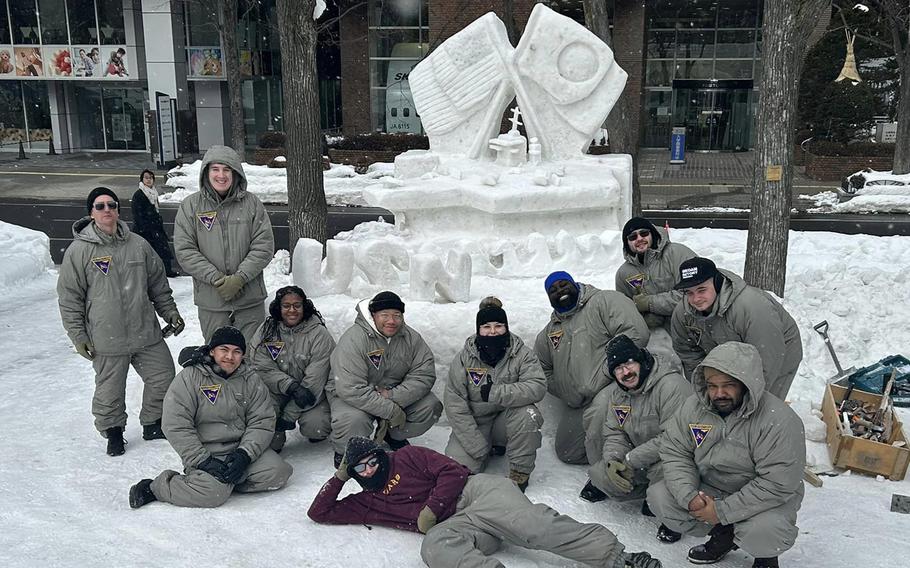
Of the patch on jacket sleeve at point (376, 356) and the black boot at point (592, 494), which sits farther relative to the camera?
the patch on jacket sleeve at point (376, 356)

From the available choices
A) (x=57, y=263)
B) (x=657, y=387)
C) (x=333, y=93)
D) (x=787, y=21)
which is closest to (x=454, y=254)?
(x=657, y=387)

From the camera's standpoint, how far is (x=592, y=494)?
196 inches

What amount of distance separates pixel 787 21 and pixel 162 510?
690cm

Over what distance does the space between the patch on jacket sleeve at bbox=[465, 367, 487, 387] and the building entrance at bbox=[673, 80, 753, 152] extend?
2353 centimetres

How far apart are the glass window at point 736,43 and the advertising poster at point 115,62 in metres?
18.3

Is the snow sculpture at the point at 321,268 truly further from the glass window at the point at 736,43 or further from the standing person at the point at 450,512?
the glass window at the point at 736,43

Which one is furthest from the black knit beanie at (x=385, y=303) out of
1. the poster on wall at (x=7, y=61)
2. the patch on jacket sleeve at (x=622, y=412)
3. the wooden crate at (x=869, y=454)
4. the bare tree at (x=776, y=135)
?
the poster on wall at (x=7, y=61)

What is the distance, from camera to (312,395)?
5.49 metres

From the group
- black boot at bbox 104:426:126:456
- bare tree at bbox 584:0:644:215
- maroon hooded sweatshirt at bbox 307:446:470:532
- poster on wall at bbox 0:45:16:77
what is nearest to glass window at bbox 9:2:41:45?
poster on wall at bbox 0:45:16:77

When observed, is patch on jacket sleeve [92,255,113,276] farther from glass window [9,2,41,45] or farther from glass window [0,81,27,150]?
glass window [0,81,27,150]

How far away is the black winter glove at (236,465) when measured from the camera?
4.79 metres

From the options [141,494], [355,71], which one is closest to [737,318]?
[141,494]

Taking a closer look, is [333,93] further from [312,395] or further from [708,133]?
[312,395]

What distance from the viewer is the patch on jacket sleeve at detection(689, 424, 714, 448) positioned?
169 inches
